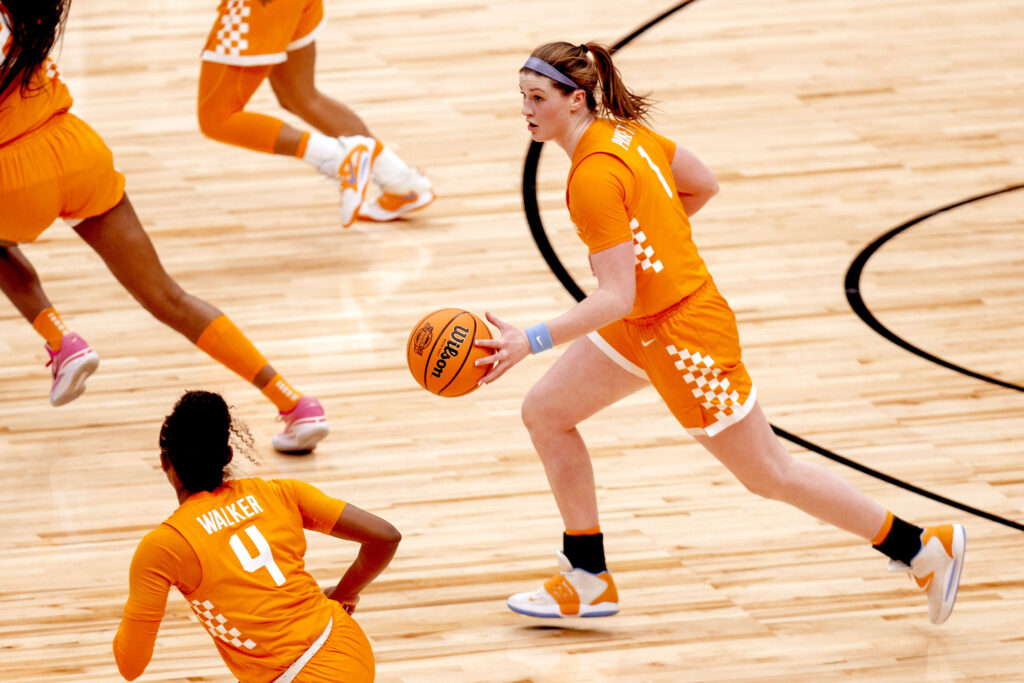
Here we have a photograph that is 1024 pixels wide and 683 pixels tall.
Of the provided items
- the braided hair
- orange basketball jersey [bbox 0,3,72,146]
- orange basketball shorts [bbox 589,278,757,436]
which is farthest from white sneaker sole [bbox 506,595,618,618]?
orange basketball jersey [bbox 0,3,72,146]

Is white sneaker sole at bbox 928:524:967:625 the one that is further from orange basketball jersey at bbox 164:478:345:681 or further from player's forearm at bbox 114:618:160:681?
player's forearm at bbox 114:618:160:681

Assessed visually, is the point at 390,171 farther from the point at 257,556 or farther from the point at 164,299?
the point at 257,556

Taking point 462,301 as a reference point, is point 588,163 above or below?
above

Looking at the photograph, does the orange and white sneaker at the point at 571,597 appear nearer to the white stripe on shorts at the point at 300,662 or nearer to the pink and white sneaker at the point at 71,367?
the white stripe on shorts at the point at 300,662


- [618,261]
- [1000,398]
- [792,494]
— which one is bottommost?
[1000,398]

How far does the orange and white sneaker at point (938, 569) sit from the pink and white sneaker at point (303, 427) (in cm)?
182

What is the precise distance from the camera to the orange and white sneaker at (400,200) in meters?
6.37

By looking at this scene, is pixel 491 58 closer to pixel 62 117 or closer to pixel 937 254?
pixel 937 254

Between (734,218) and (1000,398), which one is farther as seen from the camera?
(734,218)

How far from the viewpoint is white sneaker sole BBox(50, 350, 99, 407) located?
4.79 m

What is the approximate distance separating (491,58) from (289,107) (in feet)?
6.84

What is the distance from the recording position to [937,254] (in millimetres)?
6004

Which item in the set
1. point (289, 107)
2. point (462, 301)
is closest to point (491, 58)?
Answer: point (289, 107)

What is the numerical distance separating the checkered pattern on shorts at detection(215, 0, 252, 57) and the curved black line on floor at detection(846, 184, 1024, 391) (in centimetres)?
243
